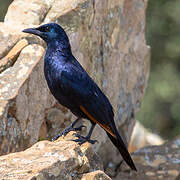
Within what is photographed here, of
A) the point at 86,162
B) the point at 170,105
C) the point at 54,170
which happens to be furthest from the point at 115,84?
the point at 170,105

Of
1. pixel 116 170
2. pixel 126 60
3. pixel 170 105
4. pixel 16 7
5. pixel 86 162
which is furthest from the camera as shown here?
pixel 170 105

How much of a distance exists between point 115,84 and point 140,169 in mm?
1497

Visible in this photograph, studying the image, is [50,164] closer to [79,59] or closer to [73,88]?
[73,88]

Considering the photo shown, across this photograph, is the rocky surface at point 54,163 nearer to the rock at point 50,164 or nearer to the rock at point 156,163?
the rock at point 50,164

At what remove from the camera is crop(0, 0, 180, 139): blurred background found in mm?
17234

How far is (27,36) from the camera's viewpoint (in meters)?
6.57

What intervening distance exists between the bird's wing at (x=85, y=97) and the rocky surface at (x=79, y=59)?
70cm

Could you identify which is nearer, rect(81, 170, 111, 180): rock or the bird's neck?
rect(81, 170, 111, 180): rock

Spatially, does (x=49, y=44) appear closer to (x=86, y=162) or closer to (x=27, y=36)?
(x=27, y=36)

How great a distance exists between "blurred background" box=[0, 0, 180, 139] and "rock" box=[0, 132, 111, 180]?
12230mm

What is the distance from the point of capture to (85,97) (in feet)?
18.2

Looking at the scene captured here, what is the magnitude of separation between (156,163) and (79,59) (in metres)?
2.19

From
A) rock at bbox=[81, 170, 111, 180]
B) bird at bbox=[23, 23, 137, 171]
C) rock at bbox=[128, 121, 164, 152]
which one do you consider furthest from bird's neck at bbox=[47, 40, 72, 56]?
rock at bbox=[128, 121, 164, 152]

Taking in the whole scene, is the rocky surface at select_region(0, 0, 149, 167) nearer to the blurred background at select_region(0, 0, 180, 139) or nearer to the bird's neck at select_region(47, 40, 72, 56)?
the bird's neck at select_region(47, 40, 72, 56)
